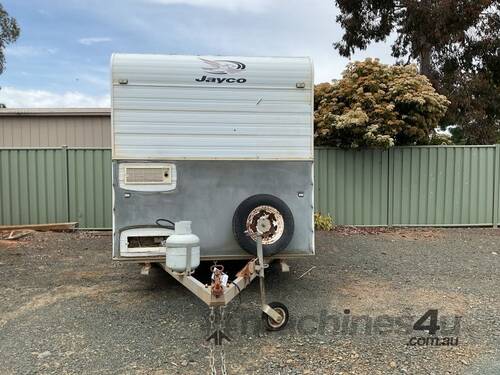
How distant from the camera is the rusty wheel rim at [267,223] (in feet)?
15.1

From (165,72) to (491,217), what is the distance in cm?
811

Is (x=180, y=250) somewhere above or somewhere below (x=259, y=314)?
above

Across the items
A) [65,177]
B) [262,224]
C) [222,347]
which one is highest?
[65,177]

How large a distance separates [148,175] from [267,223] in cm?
129

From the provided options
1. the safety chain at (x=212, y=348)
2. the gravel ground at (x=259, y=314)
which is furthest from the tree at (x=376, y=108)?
the safety chain at (x=212, y=348)

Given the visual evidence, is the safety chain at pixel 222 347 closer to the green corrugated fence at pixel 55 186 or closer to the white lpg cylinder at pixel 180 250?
the white lpg cylinder at pixel 180 250

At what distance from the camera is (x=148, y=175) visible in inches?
183

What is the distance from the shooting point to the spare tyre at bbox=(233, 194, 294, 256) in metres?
4.60

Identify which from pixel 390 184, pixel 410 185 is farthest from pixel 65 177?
pixel 410 185

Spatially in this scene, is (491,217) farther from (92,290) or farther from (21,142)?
(21,142)

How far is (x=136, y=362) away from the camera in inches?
140

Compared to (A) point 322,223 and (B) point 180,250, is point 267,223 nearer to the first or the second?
(B) point 180,250

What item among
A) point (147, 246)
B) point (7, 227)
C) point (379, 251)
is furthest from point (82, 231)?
point (379, 251)

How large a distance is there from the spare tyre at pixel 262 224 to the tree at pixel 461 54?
10014 millimetres
